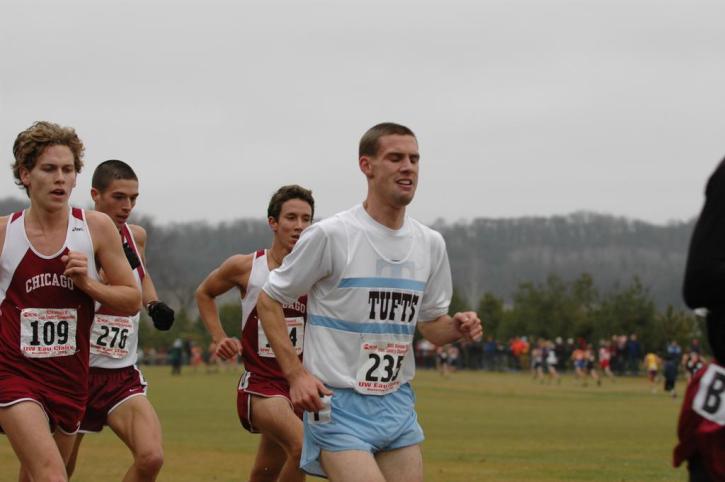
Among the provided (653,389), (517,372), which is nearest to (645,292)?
(517,372)

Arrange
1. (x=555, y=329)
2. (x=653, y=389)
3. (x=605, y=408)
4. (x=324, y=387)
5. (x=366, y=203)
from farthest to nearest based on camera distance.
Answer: (x=555, y=329) → (x=653, y=389) → (x=605, y=408) → (x=366, y=203) → (x=324, y=387)

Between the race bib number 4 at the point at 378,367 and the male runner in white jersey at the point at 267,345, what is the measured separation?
2.44m

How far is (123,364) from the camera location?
32.7 ft

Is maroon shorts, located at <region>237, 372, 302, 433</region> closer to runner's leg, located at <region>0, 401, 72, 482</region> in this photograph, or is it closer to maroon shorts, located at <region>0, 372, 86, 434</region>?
maroon shorts, located at <region>0, 372, 86, 434</region>

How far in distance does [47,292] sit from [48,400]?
2.18 ft

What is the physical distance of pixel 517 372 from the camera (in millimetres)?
77562

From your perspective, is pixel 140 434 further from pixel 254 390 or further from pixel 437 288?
pixel 437 288

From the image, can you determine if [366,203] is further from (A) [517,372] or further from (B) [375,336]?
(A) [517,372]

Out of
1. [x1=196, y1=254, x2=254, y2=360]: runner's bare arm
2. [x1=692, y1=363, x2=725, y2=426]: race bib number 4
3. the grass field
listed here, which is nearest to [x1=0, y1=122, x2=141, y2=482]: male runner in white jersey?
[x1=196, y1=254, x2=254, y2=360]: runner's bare arm

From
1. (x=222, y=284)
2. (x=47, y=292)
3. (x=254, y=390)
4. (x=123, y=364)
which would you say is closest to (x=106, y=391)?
(x=123, y=364)

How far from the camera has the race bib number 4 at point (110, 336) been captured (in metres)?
9.93

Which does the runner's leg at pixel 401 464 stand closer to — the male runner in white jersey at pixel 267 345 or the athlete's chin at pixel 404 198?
the athlete's chin at pixel 404 198

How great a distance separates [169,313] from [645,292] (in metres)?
73.5

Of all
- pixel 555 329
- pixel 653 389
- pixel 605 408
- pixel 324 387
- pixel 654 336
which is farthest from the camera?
pixel 555 329
